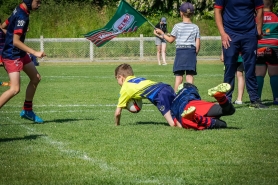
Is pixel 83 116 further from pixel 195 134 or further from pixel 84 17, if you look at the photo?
pixel 84 17

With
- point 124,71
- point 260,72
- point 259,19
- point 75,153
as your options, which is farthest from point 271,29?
point 75,153

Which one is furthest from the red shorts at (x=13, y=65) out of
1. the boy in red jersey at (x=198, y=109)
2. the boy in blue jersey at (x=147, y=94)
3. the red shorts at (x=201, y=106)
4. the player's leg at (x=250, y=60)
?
the player's leg at (x=250, y=60)

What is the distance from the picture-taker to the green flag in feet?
51.3

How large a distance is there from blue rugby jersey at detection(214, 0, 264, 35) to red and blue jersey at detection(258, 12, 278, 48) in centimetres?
156

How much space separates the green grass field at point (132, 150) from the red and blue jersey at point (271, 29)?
5.40 feet

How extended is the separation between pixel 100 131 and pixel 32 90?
1897 mm

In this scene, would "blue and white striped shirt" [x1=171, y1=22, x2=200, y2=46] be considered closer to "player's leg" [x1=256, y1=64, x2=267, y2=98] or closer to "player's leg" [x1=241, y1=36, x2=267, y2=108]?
"player's leg" [x1=241, y1=36, x2=267, y2=108]

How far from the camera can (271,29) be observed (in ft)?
44.9

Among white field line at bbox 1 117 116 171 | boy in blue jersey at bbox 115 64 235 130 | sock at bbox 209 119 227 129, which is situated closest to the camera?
white field line at bbox 1 117 116 171

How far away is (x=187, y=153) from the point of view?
7.55 metres

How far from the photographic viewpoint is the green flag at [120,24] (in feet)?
51.3

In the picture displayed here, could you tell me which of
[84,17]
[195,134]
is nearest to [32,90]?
[195,134]

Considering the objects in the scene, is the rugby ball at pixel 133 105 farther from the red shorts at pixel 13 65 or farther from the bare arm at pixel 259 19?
the bare arm at pixel 259 19

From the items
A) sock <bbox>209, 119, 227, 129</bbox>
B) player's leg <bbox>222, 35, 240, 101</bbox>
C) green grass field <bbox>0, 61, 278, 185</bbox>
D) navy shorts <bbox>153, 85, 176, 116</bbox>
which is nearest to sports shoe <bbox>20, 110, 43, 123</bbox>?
green grass field <bbox>0, 61, 278, 185</bbox>
